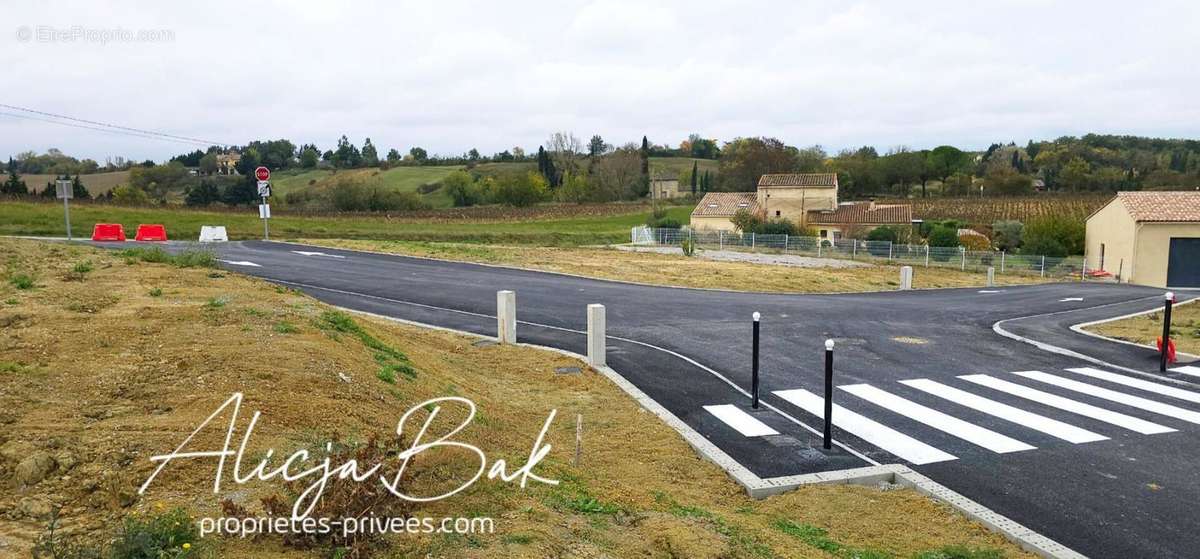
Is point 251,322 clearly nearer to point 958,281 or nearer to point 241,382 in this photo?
point 241,382

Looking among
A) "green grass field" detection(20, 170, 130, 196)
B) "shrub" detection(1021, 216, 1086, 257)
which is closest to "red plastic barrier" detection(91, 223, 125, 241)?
"shrub" detection(1021, 216, 1086, 257)

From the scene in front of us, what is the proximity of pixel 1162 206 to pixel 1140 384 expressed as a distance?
3701 centimetres

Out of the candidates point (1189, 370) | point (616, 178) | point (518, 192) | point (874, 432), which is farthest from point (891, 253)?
point (616, 178)

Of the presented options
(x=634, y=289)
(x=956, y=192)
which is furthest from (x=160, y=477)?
(x=956, y=192)

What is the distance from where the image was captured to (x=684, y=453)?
7.52m

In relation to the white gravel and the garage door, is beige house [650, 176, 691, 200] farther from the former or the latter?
the garage door

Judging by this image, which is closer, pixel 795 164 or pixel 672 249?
pixel 672 249

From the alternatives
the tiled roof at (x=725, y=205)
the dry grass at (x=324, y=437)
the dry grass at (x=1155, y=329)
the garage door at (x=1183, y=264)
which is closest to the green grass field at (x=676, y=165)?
the tiled roof at (x=725, y=205)

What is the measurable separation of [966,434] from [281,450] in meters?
7.41

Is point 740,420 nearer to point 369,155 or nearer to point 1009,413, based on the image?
point 1009,413

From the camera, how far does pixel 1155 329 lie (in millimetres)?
15789

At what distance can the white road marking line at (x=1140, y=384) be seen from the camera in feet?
32.2

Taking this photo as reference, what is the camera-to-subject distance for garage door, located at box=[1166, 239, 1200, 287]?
37.6 metres

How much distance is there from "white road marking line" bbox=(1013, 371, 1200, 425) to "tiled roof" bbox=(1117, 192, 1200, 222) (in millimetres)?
34934
